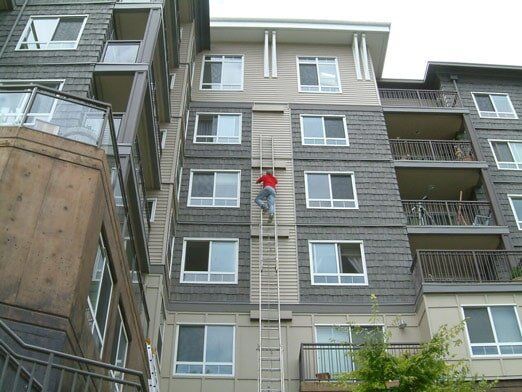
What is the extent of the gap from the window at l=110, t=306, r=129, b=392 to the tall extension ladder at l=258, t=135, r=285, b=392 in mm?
5317

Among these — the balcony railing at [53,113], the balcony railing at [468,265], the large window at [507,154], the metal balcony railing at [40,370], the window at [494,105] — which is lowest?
the metal balcony railing at [40,370]

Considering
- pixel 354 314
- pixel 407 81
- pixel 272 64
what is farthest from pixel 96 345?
pixel 407 81

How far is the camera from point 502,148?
27125 millimetres

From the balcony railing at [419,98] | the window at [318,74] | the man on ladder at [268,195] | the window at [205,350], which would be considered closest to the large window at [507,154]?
the balcony railing at [419,98]

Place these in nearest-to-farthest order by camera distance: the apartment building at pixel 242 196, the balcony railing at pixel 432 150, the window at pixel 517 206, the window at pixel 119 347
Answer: the apartment building at pixel 242 196, the window at pixel 119 347, the window at pixel 517 206, the balcony railing at pixel 432 150

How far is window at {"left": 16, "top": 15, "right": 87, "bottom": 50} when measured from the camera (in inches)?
719

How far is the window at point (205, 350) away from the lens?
63.8 feet

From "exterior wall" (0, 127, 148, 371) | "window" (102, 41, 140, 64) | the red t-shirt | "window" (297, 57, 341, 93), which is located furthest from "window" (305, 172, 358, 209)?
"exterior wall" (0, 127, 148, 371)

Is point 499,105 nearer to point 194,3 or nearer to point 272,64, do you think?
point 272,64

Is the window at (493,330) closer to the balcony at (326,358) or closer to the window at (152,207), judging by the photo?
the balcony at (326,358)

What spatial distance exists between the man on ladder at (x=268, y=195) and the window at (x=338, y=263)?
1.90 meters

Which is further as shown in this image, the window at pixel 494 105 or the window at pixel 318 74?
the window at pixel 494 105

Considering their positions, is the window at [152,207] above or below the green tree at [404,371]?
above

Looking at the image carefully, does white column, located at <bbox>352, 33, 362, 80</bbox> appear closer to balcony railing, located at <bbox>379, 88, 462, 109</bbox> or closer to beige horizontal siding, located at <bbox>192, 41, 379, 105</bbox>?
beige horizontal siding, located at <bbox>192, 41, 379, 105</bbox>
